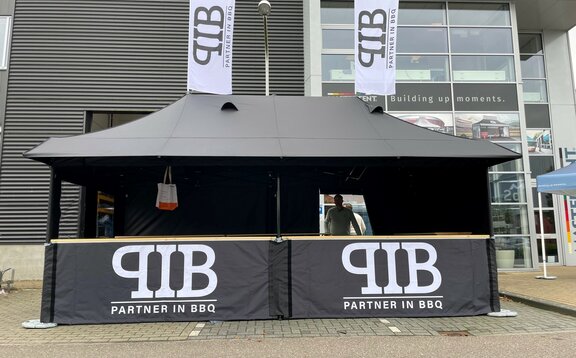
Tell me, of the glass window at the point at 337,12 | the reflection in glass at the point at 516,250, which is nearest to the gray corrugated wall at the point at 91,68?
the glass window at the point at 337,12

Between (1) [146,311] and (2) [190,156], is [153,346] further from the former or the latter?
(2) [190,156]

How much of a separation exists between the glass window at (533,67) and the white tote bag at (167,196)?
11606 millimetres

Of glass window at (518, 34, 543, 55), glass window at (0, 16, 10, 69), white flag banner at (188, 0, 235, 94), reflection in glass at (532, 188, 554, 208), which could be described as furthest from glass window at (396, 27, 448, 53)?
glass window at (0, 16, 10, 69)

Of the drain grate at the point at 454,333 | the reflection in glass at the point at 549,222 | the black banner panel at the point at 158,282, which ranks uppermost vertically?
the reflection in glass at the point at 549,222

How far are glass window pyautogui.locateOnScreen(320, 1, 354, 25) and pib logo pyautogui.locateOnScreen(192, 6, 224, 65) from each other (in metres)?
3.99

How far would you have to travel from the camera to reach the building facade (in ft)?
36.8

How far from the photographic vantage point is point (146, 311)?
6.18 metres

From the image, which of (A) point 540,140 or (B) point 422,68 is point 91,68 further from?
(A) point 540,140

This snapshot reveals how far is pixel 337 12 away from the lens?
12117 millimetres

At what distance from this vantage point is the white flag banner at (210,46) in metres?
8.57

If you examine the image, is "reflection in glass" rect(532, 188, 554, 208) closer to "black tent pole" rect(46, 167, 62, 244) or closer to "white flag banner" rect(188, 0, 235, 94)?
"white flag banner" rect(188, 0, 235, 94)

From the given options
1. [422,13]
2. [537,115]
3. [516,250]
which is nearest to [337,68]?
[422,13]

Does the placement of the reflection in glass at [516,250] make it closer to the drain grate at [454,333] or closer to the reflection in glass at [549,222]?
the reflection in glass at [549,222]

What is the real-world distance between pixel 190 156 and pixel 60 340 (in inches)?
109
